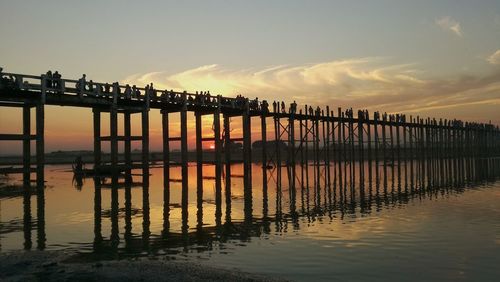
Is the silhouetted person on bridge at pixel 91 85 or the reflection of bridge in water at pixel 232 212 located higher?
the silhouetted person on bridge at pixel 91 85

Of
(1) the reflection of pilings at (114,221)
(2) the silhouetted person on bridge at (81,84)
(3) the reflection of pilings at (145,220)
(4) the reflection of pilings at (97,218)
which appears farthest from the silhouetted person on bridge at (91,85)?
(3) the reflection of pilings at (145,220)

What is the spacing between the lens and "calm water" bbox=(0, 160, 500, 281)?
28.4ft

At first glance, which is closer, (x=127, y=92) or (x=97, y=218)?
(x=97, y=218)

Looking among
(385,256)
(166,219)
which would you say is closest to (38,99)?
(166,219)

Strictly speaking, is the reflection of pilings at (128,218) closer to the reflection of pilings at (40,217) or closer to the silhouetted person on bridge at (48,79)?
the reflection of pilings at (40,217)

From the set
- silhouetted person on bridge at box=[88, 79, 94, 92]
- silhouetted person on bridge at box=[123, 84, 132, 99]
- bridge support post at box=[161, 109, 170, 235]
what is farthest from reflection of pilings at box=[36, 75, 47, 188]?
bridge support post at box=[161, 109, 170, 235]

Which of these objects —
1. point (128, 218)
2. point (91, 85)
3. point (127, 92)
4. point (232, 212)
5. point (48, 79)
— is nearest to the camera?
point (128, 218)

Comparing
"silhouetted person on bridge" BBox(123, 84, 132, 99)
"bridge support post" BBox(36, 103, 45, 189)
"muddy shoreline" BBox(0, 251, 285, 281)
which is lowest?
"muddy shoreline" BBox(0, 251, 285, 281)

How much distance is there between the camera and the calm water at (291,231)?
866cm

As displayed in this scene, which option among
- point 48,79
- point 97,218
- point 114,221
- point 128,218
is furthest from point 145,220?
point 48,79

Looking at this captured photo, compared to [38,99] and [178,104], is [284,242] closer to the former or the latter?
[38,99]

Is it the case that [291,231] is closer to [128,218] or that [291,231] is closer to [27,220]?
[128,218]

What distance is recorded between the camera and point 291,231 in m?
12.2

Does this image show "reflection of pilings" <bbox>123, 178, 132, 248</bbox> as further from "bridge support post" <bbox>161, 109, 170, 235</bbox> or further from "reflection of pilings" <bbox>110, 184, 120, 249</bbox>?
"bridge support post" <bbox>161, 109, 170, 235</bbox>
